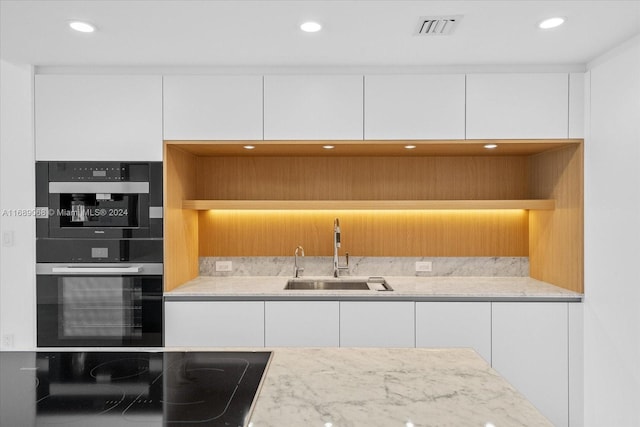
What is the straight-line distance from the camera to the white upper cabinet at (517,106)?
9.55ft

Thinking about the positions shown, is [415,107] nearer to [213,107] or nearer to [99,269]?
[213,107]

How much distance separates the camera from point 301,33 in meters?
2.41

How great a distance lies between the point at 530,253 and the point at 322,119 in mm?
1925

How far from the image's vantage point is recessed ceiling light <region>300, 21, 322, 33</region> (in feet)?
7.50

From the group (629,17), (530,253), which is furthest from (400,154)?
(629,17)

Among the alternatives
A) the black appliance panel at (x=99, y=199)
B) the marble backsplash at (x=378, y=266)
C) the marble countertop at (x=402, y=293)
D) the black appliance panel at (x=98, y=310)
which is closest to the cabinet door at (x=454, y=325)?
the marble countertop at (x=402, y=293)

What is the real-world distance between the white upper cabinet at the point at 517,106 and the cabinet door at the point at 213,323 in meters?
1.84

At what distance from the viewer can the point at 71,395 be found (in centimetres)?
123

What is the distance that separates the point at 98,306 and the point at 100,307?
0.05 ft

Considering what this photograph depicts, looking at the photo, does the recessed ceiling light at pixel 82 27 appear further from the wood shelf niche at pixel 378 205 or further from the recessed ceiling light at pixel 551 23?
the recessed ceiling light at pixel 551 23

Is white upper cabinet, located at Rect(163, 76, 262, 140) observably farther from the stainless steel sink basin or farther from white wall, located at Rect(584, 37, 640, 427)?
white wall, located at Rect(584, 37, 640, 427)

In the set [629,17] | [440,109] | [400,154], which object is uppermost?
[629,17]

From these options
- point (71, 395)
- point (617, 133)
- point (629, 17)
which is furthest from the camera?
point (617, 133)

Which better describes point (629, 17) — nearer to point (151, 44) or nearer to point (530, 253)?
point (530, 253)
